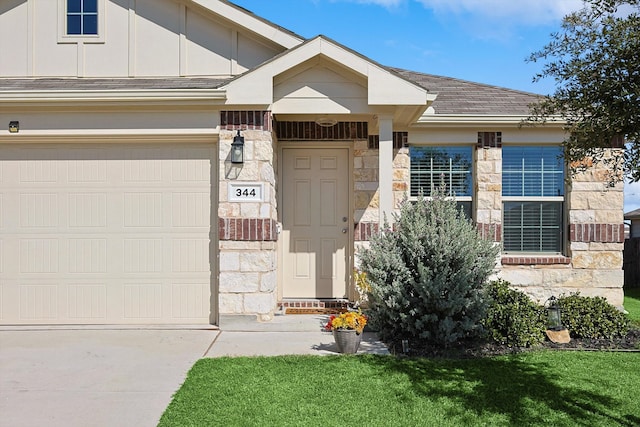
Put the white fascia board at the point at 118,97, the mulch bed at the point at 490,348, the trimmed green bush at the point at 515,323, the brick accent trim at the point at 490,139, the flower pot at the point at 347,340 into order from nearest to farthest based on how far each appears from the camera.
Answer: the flower pot at the point at 347,340 → the mulch bed at the point at 490,348 → the trimmed green bush at the point at 515,323 → the white fascia board at the point at 118,97 → the brick accent trim at the point at 490,139

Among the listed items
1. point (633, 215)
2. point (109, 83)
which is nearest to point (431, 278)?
point (109, 83)

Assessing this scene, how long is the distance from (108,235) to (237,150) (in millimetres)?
2250

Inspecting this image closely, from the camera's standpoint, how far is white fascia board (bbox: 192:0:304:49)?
7.26 metres

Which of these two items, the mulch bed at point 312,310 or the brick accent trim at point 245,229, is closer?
the brick accent trim at point 245,229

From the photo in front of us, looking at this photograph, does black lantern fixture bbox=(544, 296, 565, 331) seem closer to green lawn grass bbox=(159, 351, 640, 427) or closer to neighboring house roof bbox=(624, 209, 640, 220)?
green lawn grass bbox=(159, 351, 640, 427)

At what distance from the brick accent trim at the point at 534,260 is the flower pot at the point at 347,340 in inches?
133

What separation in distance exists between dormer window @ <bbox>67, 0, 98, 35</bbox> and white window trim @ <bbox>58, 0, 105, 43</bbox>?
5 cm

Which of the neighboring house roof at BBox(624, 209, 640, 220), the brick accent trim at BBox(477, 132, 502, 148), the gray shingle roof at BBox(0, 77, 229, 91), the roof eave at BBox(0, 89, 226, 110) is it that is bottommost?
the neighboring house roof at BBox(624, 209, 640, 220)

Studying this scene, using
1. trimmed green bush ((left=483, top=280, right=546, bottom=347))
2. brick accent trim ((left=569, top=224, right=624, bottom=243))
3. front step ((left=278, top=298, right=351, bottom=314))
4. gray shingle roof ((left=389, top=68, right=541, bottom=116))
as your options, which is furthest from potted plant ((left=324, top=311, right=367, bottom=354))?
brick accent trim ((left=569, top=224, right=624, bottom=243))

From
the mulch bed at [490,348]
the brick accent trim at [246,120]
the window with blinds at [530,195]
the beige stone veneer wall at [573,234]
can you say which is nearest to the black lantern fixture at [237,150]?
the brick accent trim at [246,120]

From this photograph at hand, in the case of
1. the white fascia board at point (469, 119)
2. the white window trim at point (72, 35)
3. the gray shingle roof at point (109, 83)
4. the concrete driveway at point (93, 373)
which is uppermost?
the white window trim at point (72, 35)

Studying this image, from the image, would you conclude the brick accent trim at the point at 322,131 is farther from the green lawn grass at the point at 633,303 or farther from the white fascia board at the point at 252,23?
the green lawn grass at the point at 633,303

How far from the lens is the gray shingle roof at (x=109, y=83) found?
275 inches

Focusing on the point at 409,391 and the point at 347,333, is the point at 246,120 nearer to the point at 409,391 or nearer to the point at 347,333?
the point at 347,333
